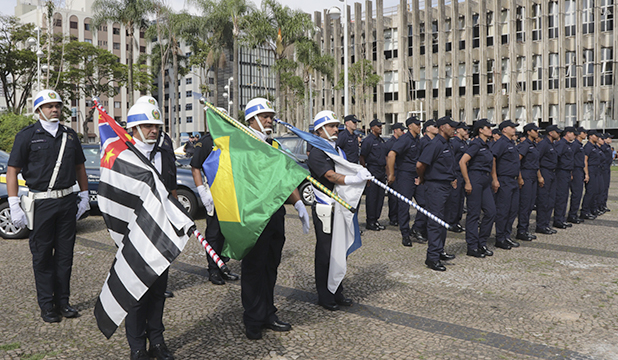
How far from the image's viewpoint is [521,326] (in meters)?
4.91

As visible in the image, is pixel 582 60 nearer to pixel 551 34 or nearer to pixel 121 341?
pixel 551 34

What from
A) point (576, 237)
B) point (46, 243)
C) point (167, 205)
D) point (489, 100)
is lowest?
point (576, 237)

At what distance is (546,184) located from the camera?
1023 cm

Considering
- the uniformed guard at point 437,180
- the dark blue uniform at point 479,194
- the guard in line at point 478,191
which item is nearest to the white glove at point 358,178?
the uniformed guard at point 437,180

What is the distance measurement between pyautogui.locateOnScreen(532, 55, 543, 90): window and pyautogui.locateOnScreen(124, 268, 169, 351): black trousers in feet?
155

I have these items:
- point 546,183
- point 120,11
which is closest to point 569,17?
point 120,11

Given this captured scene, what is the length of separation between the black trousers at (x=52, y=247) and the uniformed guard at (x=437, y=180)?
4247 mm

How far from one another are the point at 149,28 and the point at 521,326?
1821 inches

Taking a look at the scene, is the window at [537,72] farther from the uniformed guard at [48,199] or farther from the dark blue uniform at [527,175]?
the uniformed guard at [48,199]

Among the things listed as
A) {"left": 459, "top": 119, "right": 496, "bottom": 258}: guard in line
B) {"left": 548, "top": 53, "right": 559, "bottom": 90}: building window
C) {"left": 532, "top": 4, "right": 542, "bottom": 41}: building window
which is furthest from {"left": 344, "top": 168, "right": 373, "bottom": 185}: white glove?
{"left": 532, "top": 4, "right": 542, "bottom": 41}: building window

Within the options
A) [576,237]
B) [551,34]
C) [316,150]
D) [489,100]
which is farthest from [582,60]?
[316,150]

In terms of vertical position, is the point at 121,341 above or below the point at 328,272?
below

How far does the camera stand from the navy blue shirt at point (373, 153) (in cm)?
1116

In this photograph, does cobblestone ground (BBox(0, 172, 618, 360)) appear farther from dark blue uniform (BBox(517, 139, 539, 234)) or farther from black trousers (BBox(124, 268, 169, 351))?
dark blue uniform (BBox(517, 139, 539, 234))
